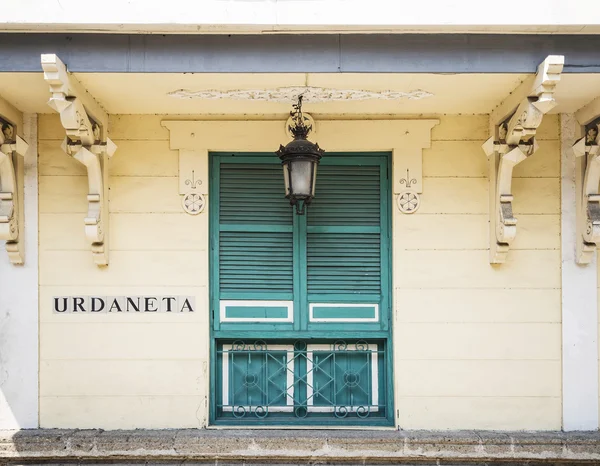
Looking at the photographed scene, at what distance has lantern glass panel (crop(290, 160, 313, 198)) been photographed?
3.84 m

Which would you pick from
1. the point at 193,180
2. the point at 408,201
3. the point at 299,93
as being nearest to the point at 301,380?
the point at 408,201

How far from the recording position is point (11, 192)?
161 inches

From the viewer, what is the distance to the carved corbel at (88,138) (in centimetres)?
343

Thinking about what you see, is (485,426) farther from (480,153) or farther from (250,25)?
(250,25)

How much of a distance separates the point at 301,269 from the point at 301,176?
2.76 feet

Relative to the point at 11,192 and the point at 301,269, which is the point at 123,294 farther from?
the point at 301,269

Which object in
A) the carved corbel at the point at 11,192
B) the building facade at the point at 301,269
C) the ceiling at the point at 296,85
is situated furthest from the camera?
the building facade at the point at 301,269

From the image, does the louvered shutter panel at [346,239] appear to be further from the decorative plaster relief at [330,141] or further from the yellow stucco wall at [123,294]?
the yellow stucco wall at [123,294]

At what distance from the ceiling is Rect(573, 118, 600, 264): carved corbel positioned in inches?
11.2

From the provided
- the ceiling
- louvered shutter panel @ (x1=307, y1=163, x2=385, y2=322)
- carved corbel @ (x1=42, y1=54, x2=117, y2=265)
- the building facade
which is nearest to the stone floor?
the building facade

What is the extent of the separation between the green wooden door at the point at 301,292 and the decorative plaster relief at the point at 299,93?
54 centimetres

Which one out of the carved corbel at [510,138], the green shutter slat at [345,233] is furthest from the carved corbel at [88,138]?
the carved corbel at [510,138]

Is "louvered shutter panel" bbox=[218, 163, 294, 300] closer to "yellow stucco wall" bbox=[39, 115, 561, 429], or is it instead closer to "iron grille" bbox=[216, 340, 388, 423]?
"yellow stucco wall" bbox=[39, 115, 561, 429]
